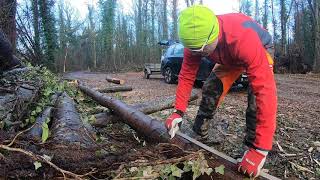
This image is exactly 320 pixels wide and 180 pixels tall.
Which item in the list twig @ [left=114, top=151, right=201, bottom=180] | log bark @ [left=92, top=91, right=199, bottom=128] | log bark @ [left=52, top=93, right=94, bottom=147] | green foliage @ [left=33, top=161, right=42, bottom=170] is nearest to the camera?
green foliage @ [left=33, top=161, right=42, bottom=170]

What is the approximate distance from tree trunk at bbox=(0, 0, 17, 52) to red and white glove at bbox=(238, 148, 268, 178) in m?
12.6

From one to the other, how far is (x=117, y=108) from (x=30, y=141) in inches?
108

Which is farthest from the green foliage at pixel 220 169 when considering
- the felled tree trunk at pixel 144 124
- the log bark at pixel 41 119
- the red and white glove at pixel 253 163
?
the log bark at pixel 41 119

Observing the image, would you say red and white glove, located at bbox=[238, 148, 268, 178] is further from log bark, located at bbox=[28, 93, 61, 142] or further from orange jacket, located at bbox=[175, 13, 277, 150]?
log bark, located at bbox=[28, 93, 61, 142]

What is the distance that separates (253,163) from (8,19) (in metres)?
13.3

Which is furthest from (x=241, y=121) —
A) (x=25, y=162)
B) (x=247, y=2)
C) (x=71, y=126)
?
(x=247, y=2)

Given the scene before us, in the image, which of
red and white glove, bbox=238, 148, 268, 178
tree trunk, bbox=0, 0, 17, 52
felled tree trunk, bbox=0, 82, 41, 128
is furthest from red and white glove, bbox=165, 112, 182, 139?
tree trunk, bbox=0, 0, 17, 52

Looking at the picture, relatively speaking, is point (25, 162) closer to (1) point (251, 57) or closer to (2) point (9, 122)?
(2) point (9, 122)

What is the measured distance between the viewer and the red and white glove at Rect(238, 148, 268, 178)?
2.82 m

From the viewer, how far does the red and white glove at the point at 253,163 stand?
2.82m

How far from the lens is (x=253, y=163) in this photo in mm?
2840

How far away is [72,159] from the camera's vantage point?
2674mm

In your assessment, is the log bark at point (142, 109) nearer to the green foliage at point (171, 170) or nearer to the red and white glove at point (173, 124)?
the red and white glove at point (173, 124)

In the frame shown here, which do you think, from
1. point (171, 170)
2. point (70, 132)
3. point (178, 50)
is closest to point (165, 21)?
point (178, 50)
